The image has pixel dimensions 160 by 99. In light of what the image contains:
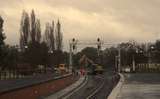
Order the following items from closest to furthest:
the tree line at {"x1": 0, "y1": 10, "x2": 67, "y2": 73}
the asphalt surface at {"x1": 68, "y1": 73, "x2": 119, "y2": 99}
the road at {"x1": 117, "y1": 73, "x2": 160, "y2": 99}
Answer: the road at {"x1": 117, "y1": 73, "x2": 160, "y2": 99} < the asphalt surface at {"x1": 68, "y1": 73, "x2": 119, "y2": 99} < the tree line at {"x1": 0, "y1": 10, "x2": 67, "y2": 73}

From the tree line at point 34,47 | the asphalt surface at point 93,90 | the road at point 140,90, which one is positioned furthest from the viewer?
the tree line at point 34,47

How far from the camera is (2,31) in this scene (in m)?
102

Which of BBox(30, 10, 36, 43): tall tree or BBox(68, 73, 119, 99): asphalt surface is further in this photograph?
BBox(30, 10, 36, 43): tall tree

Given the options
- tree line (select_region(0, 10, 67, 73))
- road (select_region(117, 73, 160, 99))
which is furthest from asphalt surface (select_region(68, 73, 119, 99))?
tree line (select_region(0, 10, 67, 73))

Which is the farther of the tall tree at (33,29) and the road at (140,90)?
the tall tree at (33,29)

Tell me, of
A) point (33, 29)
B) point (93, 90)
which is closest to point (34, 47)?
point (33, 29)

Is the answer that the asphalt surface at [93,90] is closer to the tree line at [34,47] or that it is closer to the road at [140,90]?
the road at [140,90]

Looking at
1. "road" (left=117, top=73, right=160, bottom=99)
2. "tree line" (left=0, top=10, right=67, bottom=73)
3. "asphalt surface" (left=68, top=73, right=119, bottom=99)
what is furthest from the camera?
"tree line" (left=0, top=10, right=67, bottom=73)

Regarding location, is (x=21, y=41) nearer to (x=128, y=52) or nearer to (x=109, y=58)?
(x=128, y=52)

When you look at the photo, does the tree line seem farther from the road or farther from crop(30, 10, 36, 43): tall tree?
the road

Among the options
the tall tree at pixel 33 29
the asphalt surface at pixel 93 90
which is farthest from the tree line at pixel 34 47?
the asphalt surface at pixel 93 90

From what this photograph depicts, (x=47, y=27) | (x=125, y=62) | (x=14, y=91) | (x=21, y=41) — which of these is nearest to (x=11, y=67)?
(x=21, y=41)

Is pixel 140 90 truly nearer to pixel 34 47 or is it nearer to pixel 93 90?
pixel 93 90

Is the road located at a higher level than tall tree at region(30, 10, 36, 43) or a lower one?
lower
